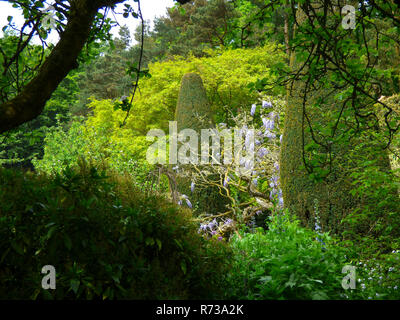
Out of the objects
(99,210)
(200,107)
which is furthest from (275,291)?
(200,107)

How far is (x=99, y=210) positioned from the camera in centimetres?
219

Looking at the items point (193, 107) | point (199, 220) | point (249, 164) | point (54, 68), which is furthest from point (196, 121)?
point (54, 68)

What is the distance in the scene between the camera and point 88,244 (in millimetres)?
2094

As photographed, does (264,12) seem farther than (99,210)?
Yes

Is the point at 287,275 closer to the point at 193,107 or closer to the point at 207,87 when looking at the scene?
the point at 193,107

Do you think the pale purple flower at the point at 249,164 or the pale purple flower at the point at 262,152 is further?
the pale purple flower at the point at 262,152

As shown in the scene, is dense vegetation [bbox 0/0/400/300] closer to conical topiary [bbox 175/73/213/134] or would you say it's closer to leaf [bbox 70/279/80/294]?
leaf [bbox 70/279/80/294]

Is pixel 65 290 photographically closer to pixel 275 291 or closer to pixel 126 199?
pixel 126 199

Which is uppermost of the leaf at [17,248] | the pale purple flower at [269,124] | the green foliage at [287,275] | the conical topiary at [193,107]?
the conical topiary at [193,107]

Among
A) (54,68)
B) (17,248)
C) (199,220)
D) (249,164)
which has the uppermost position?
(249,164)

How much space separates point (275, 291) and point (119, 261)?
1433mm

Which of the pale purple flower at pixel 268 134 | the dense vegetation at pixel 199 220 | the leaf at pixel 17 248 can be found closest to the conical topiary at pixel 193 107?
the pale purple flower at pixel 268 134

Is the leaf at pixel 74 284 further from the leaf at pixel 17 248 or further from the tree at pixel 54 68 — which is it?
the tree at pixel 54 68

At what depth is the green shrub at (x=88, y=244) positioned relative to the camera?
2004 millimetres
